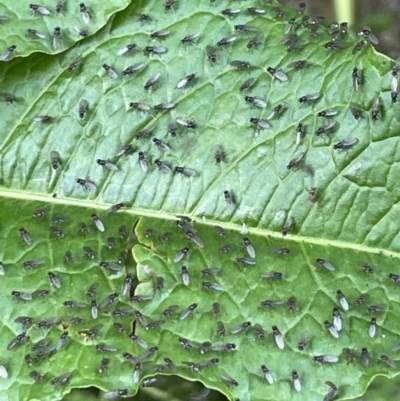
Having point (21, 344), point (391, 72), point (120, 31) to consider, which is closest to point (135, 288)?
point (21, 344)

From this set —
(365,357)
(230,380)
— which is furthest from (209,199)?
(365,357)

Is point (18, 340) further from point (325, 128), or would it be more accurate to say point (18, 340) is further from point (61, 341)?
point (325, 128)

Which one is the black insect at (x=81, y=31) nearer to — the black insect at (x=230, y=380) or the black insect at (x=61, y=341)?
the black insect at (x=61, y=341)

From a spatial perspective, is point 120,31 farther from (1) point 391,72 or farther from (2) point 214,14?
(1) point 391,72

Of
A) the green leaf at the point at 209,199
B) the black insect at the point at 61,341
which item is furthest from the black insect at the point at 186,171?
the black insect at the point at 61,341

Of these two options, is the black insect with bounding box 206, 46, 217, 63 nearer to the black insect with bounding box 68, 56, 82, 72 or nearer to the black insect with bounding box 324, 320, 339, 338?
the black insect with bounding box 68, 56, 82, 72

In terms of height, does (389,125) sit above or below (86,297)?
above
